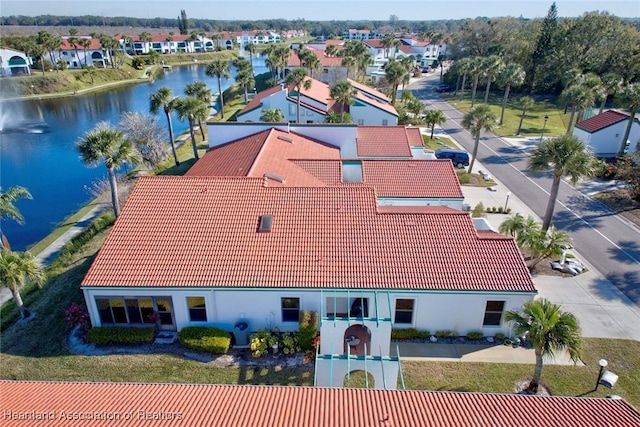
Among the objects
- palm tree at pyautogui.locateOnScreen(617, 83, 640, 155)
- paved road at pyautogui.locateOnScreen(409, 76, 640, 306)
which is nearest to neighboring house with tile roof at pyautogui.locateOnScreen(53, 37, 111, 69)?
paved road at pyautogui.locateOnScreen(409, 76, 640, 306)

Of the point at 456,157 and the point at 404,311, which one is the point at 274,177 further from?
the point at 456,157

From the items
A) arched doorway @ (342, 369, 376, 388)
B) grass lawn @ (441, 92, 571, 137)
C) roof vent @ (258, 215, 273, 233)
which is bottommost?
arched doorway @ (342, 369, 376, 388)

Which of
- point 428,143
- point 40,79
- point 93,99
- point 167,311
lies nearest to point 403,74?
point 428,143

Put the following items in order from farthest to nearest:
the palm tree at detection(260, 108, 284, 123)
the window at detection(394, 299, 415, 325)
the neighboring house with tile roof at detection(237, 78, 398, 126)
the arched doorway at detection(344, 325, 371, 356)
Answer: the neighboring house with tile roof at detection(237, 78, 398, 126)
the palm tree at detection(260, 108, 284, 123)
the window at detection(394, 299, 415, 325)
the arched doorway at detection(344, 325, 371, 356)

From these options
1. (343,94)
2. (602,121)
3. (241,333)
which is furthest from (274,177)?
(602,121)

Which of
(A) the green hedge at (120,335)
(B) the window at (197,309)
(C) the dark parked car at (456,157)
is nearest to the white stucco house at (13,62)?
(C) the dark parked car at (456,157)

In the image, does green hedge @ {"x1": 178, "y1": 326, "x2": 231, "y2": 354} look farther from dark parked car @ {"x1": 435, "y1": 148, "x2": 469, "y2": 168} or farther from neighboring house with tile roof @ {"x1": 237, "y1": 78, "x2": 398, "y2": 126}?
neighboring house with tile roof @ {"x1": 237, "y1": 78, "x2": 398, "y2": 126}

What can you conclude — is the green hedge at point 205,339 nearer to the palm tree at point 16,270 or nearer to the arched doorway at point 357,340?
the arched doorway at point 357,340

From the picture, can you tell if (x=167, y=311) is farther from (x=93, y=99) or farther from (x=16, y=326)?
(x=93, y=99)
